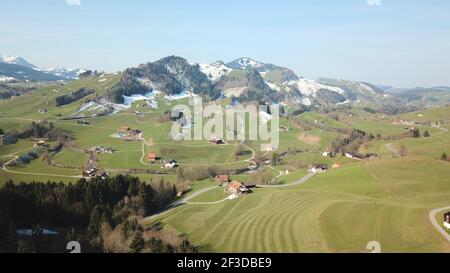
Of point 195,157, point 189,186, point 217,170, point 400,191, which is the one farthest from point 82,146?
point 400,191

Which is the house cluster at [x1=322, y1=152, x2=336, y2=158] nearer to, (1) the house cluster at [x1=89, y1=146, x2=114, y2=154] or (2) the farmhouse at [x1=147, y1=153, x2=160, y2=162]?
(2) the farmhouse at [x1=147, y1=153, x2=160, y2=162]

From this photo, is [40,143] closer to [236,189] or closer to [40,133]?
[40,133]

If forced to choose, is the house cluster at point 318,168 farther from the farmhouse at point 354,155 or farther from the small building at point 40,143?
the small building at point 40,143

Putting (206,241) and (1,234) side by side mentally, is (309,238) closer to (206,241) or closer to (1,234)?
(206,241)

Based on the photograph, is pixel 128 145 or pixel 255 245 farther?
pixel 128 145

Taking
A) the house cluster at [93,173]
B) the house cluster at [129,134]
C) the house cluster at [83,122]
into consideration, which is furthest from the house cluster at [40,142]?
the house cluster at [93,173]

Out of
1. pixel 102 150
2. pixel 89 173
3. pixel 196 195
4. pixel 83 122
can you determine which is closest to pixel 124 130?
pixel 83 122

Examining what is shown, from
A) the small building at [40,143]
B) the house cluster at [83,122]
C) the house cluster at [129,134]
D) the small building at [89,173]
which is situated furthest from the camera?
the house cluster at [83,122]
